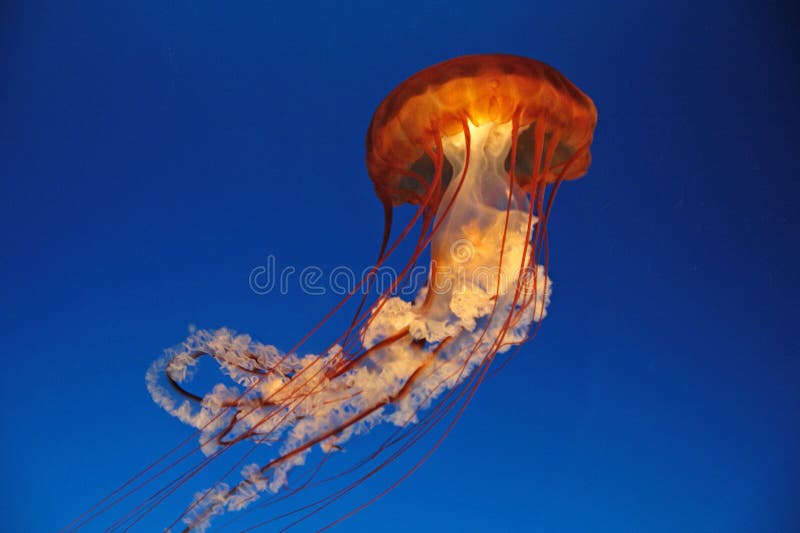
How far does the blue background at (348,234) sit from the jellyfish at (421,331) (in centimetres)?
33

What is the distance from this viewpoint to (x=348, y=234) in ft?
8.40

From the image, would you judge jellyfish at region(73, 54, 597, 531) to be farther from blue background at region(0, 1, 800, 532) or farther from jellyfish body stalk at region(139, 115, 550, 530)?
blue background at region(0, 1, 800, 532)

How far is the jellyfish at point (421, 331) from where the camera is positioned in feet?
6.78

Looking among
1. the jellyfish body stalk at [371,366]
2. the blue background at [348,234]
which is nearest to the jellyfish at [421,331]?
the jellyfish body stalk at [371,366]

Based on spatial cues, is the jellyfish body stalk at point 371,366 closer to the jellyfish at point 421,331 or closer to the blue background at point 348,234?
the jellyfish at point 421,331

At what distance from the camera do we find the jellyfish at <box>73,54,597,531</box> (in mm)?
2066

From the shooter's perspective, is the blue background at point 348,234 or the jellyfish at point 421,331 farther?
the blue background at point 348,234

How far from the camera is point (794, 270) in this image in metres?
2.28

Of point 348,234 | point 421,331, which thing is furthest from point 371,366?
point 348,234

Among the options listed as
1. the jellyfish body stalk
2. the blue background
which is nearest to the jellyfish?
the jellyfish body stalk

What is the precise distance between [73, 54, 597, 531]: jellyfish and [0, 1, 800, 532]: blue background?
0.33 m

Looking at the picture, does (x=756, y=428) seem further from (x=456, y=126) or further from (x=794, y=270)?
(x=456, y=126)

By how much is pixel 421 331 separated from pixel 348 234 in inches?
28.7

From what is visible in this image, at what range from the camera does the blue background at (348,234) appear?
7.75ft
